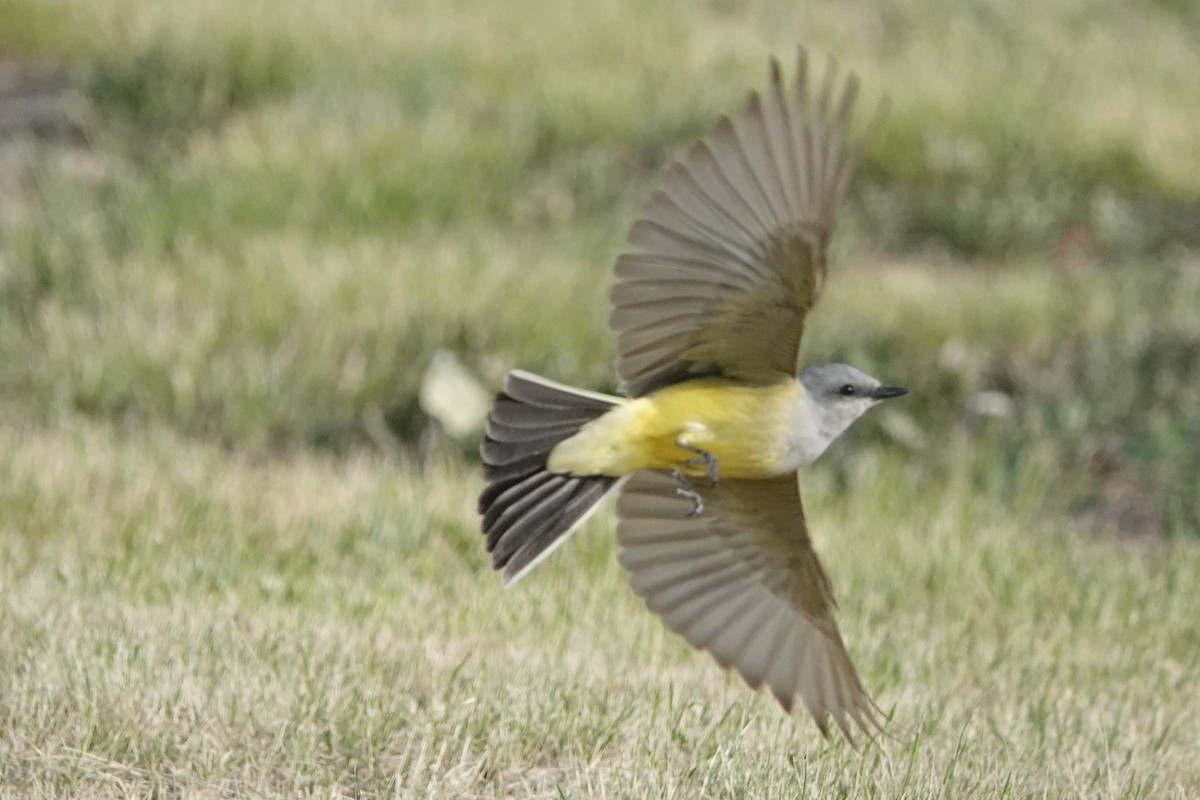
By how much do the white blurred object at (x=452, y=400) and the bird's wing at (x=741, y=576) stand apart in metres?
2.79

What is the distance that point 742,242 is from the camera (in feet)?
13.3

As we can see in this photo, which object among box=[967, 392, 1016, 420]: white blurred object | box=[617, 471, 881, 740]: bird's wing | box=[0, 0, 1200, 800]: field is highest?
box=[617, 471, 881, 740]: bird's wing

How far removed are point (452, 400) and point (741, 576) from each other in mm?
3045

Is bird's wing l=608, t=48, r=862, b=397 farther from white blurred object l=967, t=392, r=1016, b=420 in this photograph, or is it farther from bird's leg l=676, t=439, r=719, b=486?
white blurred object l=967, t=392, r=1016, b=420

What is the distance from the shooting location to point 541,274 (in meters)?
8.50

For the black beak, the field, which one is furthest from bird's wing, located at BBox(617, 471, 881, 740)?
the black beak

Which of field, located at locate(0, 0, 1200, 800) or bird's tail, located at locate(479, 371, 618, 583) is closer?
field, located at locate(0, 0, 1200, 800)

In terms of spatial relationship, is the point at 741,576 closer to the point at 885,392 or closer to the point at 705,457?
the point at 705,457

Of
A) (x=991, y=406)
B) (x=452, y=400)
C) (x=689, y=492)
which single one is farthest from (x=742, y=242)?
(x=991, y=406)

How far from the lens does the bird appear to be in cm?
398

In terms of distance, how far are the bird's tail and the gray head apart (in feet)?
1.55

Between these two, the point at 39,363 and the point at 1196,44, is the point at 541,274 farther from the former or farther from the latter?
the point at 1196,44

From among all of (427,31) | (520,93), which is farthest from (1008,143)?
(427,31)

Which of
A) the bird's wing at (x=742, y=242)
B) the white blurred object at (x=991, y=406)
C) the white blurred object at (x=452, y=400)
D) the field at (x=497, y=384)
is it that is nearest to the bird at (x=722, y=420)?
the bird's wing at (x=742, y=242)
